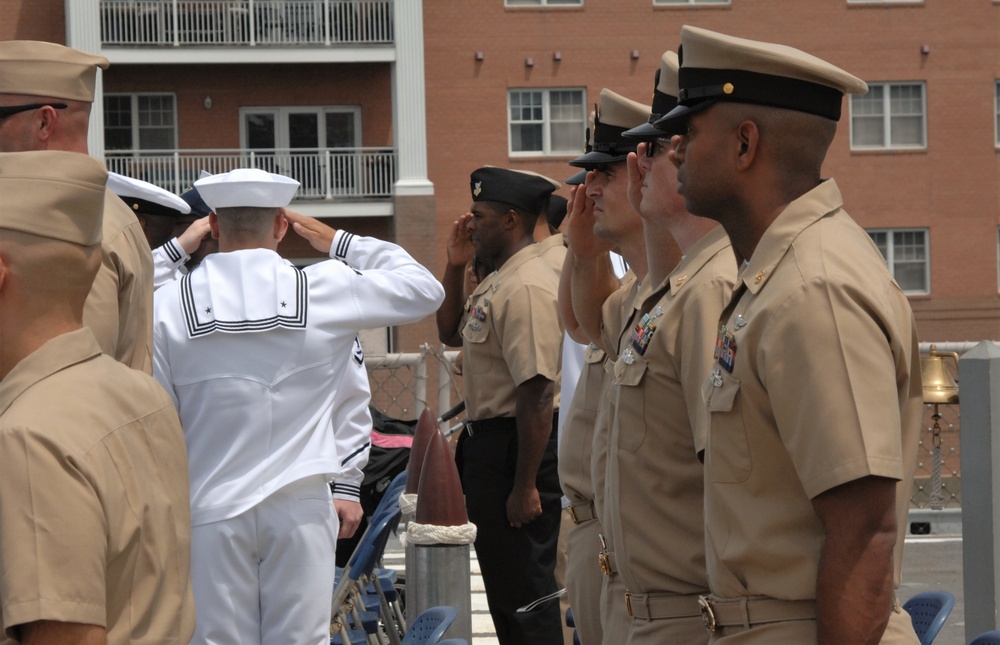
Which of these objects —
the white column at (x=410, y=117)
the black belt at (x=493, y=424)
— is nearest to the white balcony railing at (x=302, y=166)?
the white column at (x=410, y=117)

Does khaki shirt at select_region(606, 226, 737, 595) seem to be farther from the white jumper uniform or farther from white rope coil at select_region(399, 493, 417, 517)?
white rope coil at select_region(399, 493, 417, 517)

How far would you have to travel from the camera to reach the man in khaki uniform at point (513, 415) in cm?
664

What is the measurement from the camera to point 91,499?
→ 6.82 ft

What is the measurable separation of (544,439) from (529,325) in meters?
0.58

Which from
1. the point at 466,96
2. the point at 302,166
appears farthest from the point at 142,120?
the point at 466,96

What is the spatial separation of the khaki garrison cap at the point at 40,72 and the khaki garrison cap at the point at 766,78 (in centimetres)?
214

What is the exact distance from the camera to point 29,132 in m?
4.13

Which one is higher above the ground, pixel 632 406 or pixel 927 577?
pixel 632 406

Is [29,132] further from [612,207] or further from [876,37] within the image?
[876,37]

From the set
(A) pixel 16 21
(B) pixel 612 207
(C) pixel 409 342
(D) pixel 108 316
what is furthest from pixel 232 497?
(A) pixel 16 21

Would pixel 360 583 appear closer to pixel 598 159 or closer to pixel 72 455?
pixel 598 159

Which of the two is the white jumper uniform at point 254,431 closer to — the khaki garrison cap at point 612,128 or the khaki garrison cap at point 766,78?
the khaki garrison cap at point 612,128

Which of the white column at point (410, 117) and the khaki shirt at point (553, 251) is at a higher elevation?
the white column at point (410, 117)

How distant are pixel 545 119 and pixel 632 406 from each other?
26.2 metres
